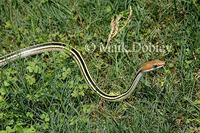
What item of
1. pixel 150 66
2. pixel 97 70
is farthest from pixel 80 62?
pixel 150 66

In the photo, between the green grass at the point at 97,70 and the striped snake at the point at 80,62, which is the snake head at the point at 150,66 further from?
the green grass at the point at 97,70

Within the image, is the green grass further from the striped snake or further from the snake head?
the snake head

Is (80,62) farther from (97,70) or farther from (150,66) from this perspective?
(150,66)

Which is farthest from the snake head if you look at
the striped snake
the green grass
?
the green grass

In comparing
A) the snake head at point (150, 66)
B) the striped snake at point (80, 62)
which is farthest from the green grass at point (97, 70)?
the snake head at point (150, 66)

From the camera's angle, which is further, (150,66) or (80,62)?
(80,62)
